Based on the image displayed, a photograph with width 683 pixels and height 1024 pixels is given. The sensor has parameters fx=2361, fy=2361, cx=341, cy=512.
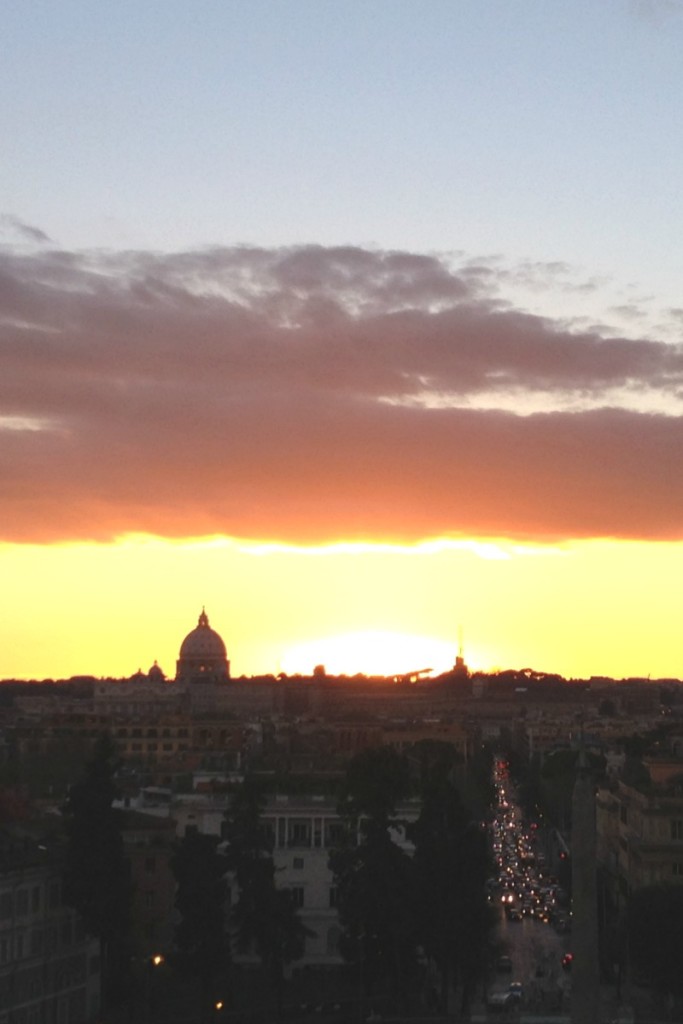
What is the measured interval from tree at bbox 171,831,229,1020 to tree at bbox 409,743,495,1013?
175 inches

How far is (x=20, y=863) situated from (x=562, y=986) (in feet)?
46.3

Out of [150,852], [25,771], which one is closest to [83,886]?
[150,852]

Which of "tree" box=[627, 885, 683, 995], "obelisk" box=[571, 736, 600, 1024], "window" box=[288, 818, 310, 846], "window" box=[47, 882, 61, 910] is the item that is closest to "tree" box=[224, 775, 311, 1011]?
"window" box=[47, 882, 61, 910]

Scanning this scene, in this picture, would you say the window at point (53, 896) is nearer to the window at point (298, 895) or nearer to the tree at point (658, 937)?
the window at point (298, 895)

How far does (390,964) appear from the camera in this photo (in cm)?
5156

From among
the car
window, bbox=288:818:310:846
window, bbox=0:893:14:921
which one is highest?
window, bbox=288:818:310:846

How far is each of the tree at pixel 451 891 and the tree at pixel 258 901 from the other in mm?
2959

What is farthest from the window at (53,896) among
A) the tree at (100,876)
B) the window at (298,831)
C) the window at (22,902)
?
the window at (298,831)

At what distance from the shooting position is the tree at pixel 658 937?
54.2 meters

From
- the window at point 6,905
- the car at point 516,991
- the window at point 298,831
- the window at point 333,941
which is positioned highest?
the window at point 298,831

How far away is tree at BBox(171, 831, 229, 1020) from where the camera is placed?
5016cm

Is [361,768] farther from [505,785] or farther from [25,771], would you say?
[505,785]

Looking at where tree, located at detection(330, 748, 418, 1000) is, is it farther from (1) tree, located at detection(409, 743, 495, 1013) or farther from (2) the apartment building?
(2) the apartment building

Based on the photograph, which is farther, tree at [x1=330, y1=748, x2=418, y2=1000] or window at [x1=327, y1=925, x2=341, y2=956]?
window at [x1=327, y1=925, x2=341, y2=956]
